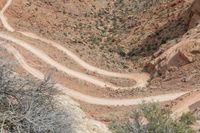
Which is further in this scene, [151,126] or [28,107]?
[151,126]

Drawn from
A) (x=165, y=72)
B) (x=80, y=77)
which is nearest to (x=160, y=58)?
(x=165, y=72)

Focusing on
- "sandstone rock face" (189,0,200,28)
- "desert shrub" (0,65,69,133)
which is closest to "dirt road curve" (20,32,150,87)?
"sandstone rock face" (189,0,200,28)

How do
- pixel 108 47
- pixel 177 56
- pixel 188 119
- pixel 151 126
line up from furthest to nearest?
pixel 108 47 < pixel 177 56 < pixel 188 119 < pixel 151 126

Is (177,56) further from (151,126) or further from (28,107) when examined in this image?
(28,107)

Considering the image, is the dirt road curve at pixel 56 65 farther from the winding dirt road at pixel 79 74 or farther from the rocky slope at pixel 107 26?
the rocky slope at pixel 107 26

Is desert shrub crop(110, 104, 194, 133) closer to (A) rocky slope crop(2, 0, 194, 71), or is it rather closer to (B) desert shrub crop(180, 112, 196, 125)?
(B) desert shrub crop(180, 112, 196, 125)

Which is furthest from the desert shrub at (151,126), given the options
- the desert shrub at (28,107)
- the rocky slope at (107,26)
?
the rocky slope at (107,26)

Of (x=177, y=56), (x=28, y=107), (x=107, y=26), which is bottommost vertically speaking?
(x=28, y=107)

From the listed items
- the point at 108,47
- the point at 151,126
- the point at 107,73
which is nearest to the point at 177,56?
the point at 107,73
